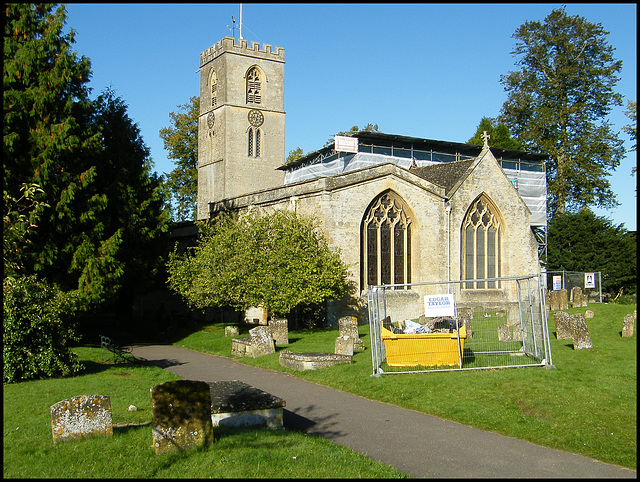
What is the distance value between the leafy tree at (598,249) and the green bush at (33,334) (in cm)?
3599

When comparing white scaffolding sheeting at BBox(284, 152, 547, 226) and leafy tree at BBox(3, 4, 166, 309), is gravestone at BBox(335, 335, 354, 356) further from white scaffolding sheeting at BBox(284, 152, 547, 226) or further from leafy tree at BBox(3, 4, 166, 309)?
white scaffolding sheeting at BBox(284, 152, 547, 226)

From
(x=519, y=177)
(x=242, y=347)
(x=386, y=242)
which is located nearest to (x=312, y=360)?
(x=242, y=347)

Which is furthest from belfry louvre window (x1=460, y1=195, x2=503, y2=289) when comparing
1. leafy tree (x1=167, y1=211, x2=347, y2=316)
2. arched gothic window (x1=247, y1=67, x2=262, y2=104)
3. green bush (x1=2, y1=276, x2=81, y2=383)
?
green bush (x1=2, y1=276, x2=81, y2=383)

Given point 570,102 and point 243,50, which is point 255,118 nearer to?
point 243,50

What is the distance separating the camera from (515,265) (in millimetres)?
35312

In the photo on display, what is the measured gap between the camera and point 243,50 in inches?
1810

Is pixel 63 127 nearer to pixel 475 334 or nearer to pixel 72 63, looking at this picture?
pixel 72 63

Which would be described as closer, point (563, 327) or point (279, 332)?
point (563, 327)

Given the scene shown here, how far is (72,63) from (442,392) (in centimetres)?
1709

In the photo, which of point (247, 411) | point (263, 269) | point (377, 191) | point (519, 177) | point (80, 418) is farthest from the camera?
point (519, 177)

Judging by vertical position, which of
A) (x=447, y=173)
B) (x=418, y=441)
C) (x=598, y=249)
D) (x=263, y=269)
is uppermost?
(x=447, y=173)

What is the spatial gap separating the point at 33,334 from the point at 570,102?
42.6 meters

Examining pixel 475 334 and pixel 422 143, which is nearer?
pixel 475 334

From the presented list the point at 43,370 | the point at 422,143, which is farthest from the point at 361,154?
the point at 43,370
